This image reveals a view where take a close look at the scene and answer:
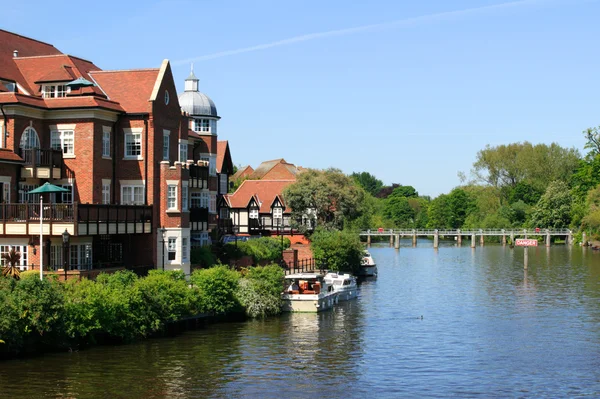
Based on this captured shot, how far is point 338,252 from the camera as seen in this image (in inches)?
3024

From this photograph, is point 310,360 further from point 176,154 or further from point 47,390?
point 176,154

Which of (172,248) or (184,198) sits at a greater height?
(184,198)

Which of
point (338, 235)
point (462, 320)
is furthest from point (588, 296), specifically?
point (338, 235)

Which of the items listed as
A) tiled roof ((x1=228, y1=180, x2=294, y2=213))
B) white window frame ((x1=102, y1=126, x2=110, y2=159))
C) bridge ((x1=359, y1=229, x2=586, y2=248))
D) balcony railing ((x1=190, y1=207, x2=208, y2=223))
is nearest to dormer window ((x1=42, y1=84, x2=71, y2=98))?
white window frame ((x1=102, y1=126, x2=110, y2=159))

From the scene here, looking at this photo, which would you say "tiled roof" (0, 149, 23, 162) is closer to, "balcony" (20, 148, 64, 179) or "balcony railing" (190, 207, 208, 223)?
"balcony" (20, 148, 64, 179)

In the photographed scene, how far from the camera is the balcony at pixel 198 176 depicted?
194 ft

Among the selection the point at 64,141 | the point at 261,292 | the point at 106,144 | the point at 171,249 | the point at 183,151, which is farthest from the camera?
the point at 183,151

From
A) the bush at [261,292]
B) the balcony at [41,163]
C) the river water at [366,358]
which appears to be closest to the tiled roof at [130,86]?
the balcony at [41,163]

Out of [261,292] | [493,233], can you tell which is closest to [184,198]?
[261,292]

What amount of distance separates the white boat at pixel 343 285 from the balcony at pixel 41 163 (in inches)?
799

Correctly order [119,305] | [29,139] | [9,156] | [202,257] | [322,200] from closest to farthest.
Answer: [119,305] → [9,156] → [29,139] → [202,257] → [322,200]

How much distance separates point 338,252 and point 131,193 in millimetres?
28740

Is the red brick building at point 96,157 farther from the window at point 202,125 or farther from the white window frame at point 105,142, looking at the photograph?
the window at point 202,125

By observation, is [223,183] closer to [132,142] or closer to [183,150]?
[183,150]
